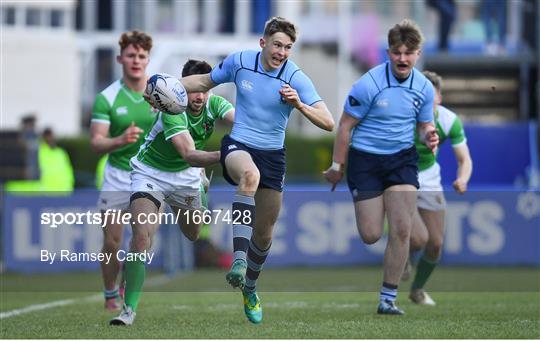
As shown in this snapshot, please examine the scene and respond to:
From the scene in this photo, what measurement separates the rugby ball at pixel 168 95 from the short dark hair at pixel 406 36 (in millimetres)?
1893

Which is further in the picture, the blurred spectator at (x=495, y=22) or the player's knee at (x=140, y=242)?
the blurred spectator at (x=495, y=22)

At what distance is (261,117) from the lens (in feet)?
34.9

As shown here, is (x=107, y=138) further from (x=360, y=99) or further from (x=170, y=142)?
(x=360, y=99)

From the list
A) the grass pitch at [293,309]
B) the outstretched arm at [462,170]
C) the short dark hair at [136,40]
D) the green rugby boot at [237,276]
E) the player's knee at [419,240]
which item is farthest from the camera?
the player's knee at [419,240]

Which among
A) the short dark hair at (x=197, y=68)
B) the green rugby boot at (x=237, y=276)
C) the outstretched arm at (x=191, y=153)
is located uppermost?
the short dark hair at (x=197, y=68)

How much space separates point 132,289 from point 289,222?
9.82 metres

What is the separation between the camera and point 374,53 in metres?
31.9

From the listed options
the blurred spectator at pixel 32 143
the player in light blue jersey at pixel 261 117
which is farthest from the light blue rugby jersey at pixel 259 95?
the blurred spectator at pixel 32 143

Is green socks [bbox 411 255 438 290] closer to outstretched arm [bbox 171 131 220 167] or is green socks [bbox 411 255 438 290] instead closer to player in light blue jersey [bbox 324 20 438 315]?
player in light blue jersey [bbox 324 20 438 315]

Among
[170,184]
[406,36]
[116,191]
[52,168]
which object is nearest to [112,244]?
[116,191]

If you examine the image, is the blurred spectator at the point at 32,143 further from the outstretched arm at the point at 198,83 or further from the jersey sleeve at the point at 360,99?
the outstretched arm at the point at 198,83

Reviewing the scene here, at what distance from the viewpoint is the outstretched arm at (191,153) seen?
10.8 meters

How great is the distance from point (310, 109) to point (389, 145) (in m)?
1.54

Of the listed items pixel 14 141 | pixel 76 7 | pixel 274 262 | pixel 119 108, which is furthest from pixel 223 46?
pixel 119 108
